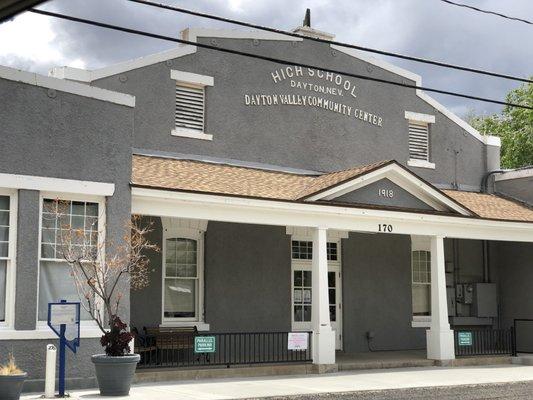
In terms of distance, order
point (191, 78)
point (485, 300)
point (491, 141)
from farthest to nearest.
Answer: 1. point (491, 141)
2. point (485, 300)
3. point (191, 78)

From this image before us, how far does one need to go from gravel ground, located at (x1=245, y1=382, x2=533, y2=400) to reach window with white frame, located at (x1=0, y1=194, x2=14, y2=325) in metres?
4.59

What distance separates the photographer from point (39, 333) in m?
13.7

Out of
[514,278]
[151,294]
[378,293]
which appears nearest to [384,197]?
[378,293]

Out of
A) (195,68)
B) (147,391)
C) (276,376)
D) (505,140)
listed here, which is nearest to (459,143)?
(195,68)

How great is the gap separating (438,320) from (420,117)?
6.69 meters

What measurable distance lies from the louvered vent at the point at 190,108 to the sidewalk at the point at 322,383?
21.0 ft

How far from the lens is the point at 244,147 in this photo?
20203mm

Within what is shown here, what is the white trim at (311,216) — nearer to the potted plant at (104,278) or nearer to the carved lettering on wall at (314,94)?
the potted plant at (104,278)

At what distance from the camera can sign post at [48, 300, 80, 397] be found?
43.1 ft

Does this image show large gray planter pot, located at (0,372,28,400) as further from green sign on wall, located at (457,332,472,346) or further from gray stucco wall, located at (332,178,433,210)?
green sign on wall, located at (457,332,472,346)

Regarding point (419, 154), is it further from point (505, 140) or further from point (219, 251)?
point (505, 140)

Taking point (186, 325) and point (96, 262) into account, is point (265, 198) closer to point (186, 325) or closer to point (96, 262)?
point (186, 325)

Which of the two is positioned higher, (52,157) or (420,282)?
(52,157)

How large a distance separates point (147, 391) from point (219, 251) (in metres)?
5.79
